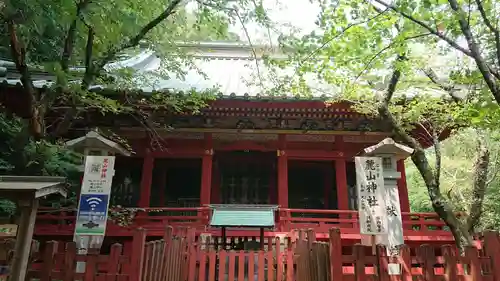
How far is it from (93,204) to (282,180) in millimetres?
4999

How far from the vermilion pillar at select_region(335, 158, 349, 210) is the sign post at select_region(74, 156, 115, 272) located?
5.87 meters

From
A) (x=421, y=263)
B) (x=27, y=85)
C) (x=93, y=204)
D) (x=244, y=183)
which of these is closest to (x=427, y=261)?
(x=421, y=263)

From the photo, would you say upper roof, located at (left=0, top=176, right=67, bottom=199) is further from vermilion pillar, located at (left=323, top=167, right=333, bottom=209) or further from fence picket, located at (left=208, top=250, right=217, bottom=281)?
vermilion pillar, located at (left=323, top=167, right=333, bottom=209)

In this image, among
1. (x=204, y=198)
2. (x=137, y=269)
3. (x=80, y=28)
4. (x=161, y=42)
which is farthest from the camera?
(x=204, y=198)

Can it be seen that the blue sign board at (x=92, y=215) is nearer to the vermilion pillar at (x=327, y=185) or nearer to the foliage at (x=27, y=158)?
the foliage at (x=27, y=158)

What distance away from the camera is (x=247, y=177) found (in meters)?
11.4

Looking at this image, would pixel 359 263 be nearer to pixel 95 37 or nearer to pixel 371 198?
pixel 371 198

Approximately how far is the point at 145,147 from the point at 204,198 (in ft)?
7.47

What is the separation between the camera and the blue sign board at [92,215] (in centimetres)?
588

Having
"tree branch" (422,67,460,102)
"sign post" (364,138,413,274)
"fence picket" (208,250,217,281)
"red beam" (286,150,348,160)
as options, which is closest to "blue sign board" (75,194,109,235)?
"fence picket" (208,250,217,281)

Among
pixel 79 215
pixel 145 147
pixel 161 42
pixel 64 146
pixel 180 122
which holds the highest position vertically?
pixel 161 42

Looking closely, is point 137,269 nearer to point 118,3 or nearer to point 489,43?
point 118,3

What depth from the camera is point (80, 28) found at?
5.38 metres

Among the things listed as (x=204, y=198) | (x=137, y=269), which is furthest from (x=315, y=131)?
(x=137, y=269)
